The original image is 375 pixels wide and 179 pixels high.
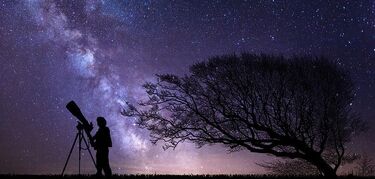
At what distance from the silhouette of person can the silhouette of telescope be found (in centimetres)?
25

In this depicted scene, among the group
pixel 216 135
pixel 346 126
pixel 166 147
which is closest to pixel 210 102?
pixel 216 135

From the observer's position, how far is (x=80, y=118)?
40.8 feet

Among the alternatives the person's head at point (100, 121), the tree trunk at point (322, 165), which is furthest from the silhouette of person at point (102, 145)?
the tree trunk at point (322, 165)

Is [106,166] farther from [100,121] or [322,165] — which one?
[322,165]

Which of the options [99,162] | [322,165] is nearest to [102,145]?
[99,162]

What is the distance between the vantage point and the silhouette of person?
465 inches

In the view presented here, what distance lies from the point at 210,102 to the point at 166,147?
10.4 ft

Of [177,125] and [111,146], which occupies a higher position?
[177,125]

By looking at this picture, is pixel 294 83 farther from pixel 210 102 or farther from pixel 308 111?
pixel 210 102

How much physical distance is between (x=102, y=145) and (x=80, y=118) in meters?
1.19

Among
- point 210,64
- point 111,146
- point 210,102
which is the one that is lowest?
point 111,146

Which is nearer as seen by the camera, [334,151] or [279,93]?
[279,93]

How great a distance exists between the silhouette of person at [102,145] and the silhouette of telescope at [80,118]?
251 millimetres

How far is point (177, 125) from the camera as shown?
21.0m
